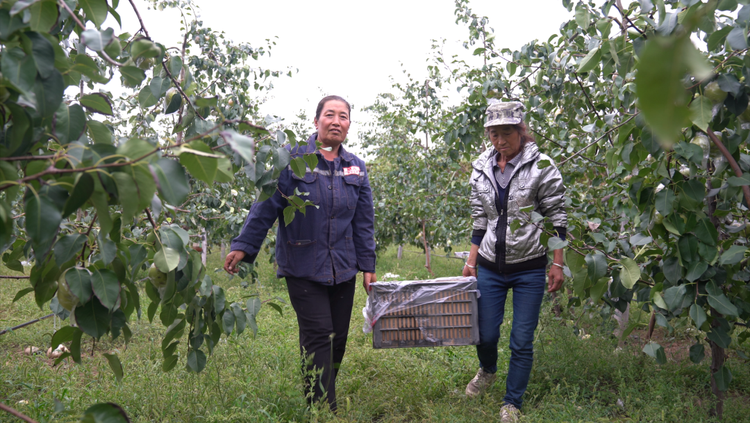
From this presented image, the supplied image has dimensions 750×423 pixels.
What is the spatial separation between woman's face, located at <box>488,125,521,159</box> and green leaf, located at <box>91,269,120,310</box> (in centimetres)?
226

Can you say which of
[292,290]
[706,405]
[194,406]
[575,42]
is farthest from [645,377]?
[194,406]

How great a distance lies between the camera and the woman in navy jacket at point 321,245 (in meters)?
2.64

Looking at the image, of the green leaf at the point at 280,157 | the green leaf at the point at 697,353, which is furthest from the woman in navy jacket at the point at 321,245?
the green leaf at the point at 697,353

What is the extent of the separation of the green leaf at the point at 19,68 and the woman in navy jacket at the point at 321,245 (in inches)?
67.8

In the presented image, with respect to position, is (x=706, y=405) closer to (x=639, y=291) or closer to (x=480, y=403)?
(x=639, y=291)

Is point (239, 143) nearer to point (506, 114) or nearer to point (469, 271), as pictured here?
point (506, 114)

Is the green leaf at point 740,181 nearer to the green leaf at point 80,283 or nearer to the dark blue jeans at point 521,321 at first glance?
the dark blue jeans at point 521,321

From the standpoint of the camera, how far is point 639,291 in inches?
101

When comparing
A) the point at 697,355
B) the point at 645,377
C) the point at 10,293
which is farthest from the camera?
the point at 10,293

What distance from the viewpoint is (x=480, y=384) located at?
3.13 meters

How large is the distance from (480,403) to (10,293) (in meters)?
6.30

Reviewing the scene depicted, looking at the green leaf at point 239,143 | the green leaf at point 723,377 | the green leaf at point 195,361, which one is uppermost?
the green leaf at point 239,143

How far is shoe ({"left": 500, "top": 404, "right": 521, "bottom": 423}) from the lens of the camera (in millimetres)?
2705

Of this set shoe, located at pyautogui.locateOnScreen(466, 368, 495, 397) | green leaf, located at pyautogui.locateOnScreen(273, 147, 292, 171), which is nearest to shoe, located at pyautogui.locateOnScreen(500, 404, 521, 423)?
shoe, located at pyautogui.locateOnScreen(466, 368, 495, 397)
